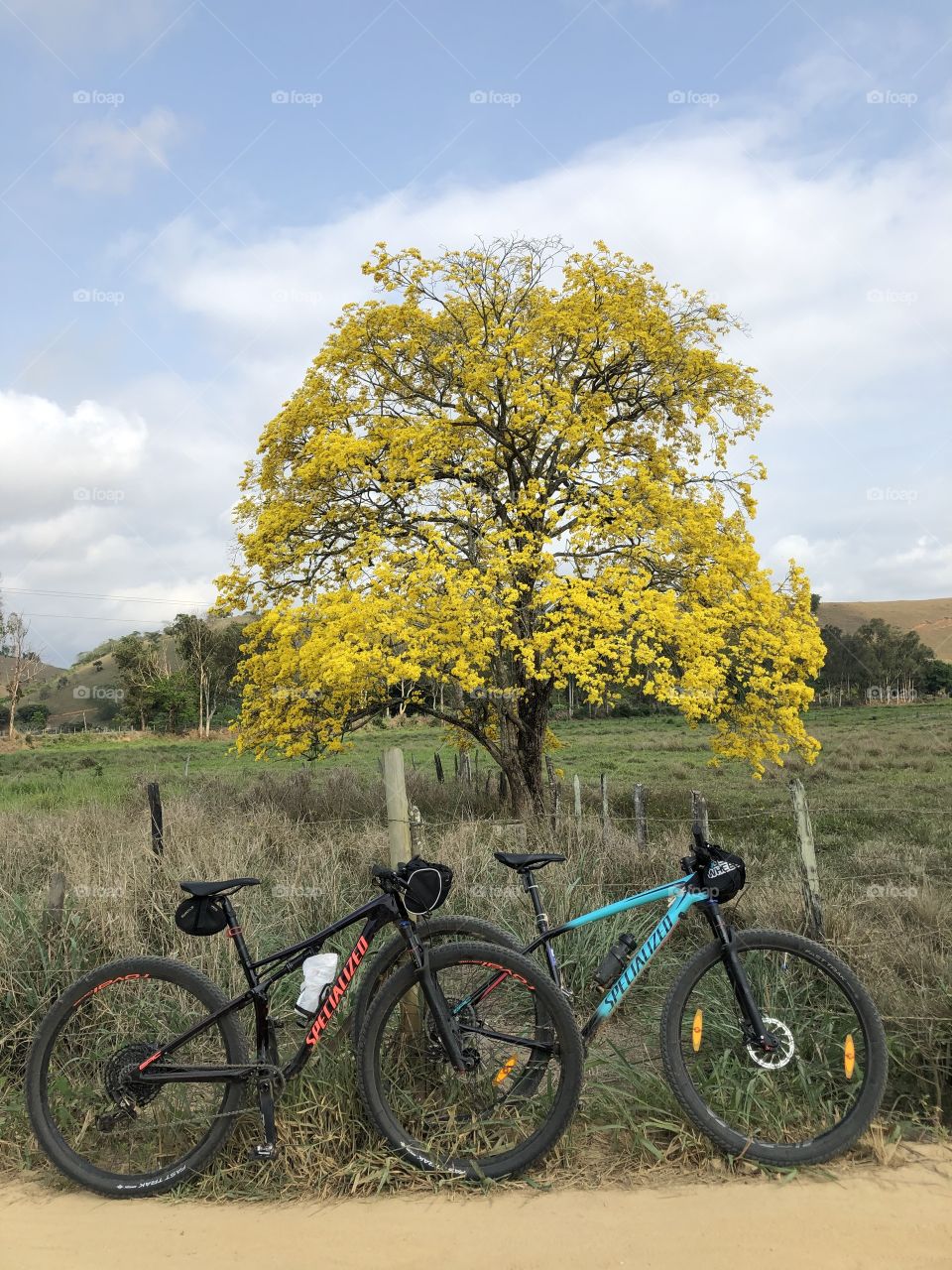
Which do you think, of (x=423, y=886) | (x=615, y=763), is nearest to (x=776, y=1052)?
(x=423, y=886)

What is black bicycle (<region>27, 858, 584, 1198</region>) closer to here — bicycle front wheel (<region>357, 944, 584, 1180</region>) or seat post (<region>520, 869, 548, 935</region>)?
bicycle front wheel (<region>357, 944, 584, 1180</region>)

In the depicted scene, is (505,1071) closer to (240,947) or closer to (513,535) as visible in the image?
(240,947)

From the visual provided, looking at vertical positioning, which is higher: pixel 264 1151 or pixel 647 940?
pixel 647 940

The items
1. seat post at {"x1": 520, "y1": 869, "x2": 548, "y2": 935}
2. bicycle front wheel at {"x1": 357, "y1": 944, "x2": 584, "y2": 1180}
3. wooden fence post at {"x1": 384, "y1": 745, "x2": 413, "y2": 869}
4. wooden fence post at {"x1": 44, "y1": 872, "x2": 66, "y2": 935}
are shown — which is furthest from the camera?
wooden fence post at {"x1": 44, "y1": 872, "x2": 66, "y2": 935}

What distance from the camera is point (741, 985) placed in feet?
13.3

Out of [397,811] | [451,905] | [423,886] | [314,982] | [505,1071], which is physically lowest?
[505,1071]

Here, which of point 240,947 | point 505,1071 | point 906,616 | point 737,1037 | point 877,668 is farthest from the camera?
point 906,616

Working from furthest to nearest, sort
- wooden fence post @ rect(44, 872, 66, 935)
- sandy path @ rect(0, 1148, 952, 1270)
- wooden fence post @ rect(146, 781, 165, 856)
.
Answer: wooden fence post @ rect(146, 781, 165, 856), wooden fence post @ rect(44, 872, 66, 935), sandy path @ rect(0, 1148, 952, 1270)

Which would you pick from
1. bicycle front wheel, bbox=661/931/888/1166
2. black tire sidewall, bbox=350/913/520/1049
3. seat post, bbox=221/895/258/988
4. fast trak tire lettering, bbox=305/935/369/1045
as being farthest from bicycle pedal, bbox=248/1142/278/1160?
bicycle front wheel, bbox=661/931/888/1166

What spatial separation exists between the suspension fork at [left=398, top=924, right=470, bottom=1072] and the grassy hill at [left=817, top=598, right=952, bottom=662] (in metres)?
119

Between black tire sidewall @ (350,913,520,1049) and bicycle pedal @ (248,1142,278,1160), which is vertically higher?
black tire sidewall @ (350,913,520,1049)

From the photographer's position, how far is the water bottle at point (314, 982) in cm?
400

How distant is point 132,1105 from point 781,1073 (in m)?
2.96

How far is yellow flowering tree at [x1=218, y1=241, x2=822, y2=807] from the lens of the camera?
12500mm
